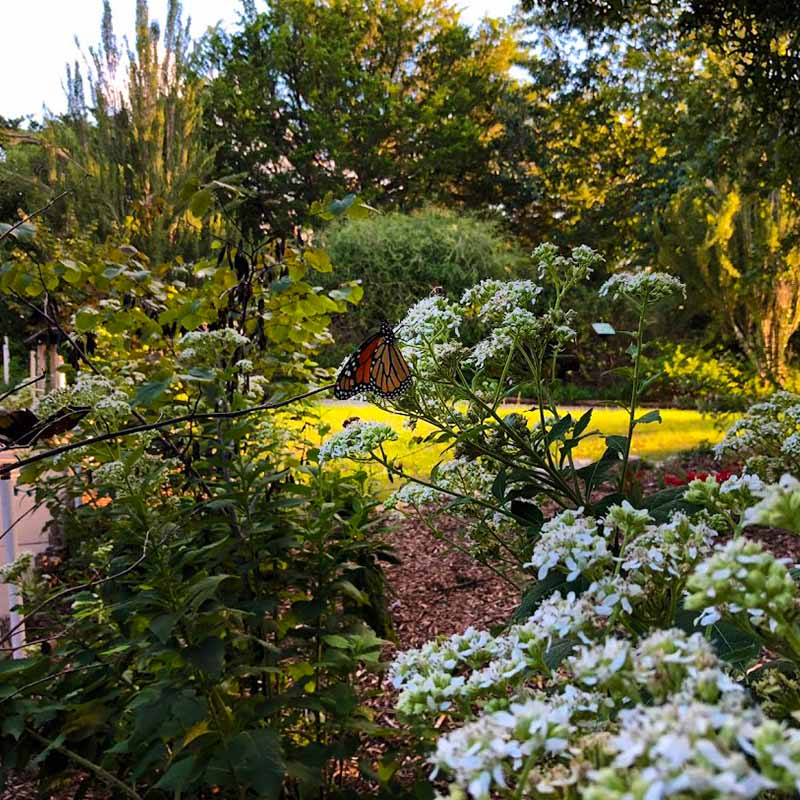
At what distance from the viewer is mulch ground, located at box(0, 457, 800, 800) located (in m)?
3.21

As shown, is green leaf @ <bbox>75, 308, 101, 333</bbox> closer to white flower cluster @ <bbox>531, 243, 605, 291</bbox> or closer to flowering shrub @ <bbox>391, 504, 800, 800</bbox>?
white flower cluster @ <bbox>531, 243, 605, 291</bbox>

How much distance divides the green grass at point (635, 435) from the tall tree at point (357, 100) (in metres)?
14.8

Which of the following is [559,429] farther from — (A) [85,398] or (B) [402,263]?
(B) [402,263]

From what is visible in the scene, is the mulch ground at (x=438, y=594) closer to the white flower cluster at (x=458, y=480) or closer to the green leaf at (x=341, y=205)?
the white flower cluster at (x=458, y=480)

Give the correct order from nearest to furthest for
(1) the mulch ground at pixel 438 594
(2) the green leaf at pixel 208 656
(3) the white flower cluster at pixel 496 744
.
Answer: (3) the white flower cluster at pixel 496 744, (2) the green leaf at pixel 208 656, (1) the mulch ground at pixel 438 594

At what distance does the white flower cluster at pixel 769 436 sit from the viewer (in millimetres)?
1475

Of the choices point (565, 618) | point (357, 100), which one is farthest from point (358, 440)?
point (357, 100)

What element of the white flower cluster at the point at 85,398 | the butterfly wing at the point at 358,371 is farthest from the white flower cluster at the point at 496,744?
the white flower cluster at the point at 85,398

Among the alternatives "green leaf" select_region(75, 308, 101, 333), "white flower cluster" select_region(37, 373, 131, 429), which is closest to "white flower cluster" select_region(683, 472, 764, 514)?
"white flower cluster" select_region(37, 373, 131, 429)

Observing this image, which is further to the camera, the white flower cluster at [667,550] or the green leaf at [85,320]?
the green leaf at [85,320]

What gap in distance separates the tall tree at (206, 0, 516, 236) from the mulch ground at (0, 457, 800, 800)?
63.7 feet

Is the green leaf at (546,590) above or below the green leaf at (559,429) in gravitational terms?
below

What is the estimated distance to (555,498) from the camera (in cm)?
146

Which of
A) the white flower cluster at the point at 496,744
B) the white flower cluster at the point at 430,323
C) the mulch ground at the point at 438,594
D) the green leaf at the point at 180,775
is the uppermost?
the white flower cluster at the point at 430,323
